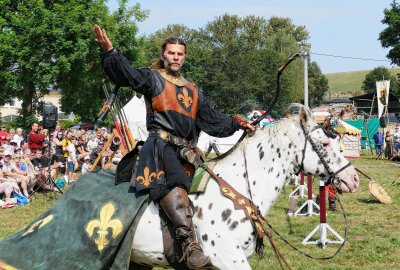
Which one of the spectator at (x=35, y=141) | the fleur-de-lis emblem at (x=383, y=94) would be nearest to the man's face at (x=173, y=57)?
the spectator at (x=35, y=141)

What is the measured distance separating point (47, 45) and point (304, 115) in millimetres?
27383

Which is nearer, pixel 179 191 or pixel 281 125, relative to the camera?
pixel 179 191

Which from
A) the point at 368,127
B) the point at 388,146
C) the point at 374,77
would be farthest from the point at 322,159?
the point at 374,77

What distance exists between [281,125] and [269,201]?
74cm

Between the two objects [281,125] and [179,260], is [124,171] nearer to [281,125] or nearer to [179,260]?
[179,260]

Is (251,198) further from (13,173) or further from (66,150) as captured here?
(66,150)

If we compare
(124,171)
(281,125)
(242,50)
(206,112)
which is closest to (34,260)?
(124,171)

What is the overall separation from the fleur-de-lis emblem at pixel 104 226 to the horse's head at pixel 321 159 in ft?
5.91

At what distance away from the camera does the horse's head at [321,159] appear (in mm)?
4875

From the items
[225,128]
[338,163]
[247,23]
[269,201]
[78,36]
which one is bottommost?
[269,201]

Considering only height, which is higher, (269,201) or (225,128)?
(225,128)

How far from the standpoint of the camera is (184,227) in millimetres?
4355

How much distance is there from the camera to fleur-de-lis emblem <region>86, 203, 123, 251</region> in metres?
4.50

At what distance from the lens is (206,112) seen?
507 cm
